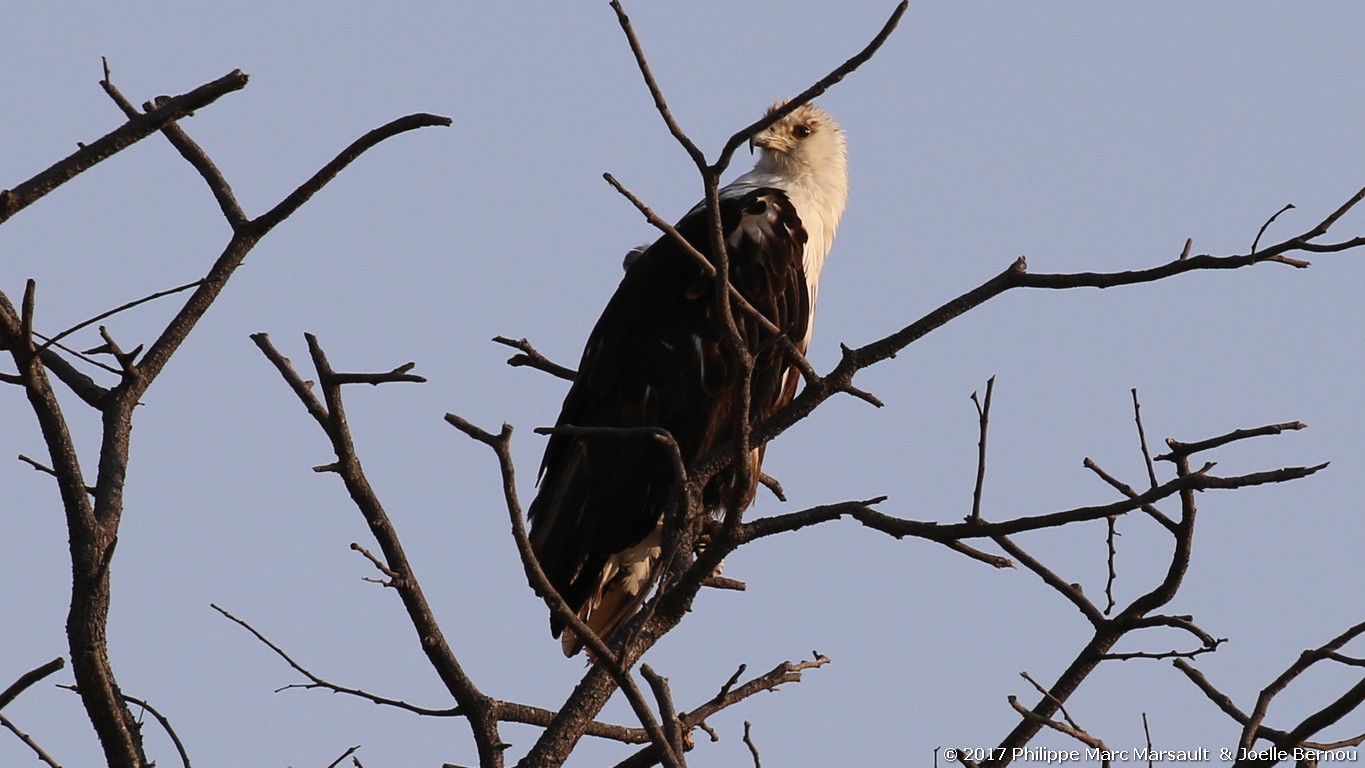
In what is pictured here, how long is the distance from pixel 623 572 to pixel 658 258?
116 cm

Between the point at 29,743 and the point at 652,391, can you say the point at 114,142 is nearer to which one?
the point at 29,743

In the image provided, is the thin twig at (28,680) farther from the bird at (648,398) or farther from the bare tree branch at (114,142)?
the bird at (648,398)

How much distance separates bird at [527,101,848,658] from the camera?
551cm

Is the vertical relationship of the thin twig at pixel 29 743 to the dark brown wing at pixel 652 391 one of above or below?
below


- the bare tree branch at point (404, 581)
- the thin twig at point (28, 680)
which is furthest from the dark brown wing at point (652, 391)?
the thin twig at point (28, 680)

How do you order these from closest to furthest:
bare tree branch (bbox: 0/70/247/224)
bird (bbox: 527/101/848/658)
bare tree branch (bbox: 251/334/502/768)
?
bare tree branch (bbox: 0/70/247/224), bare tree branch (bbox: 251/334/502/768), bird (bbox: 527/101/848/658)

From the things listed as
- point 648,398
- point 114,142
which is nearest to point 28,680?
point 114,142

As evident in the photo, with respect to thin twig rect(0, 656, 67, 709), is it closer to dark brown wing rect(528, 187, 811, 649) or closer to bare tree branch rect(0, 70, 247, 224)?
bare tree branch rect(0, 70, 247, 224)

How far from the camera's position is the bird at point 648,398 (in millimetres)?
5512

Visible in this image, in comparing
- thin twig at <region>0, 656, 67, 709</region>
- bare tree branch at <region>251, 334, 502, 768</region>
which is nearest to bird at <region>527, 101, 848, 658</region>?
bare tree branch at <region>251, 334, 502, 768</region>

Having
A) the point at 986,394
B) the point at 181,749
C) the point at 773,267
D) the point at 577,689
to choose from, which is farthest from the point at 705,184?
the point at 773,267

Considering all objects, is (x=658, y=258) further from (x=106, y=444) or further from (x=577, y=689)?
(x=106, y=444)

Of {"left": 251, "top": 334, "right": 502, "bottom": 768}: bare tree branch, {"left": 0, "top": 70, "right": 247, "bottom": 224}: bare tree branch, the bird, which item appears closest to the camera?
{"left": 0, "top": 70, "right": 247, "bottom": 224}: bare tree branch

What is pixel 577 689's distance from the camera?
12.0 feet
